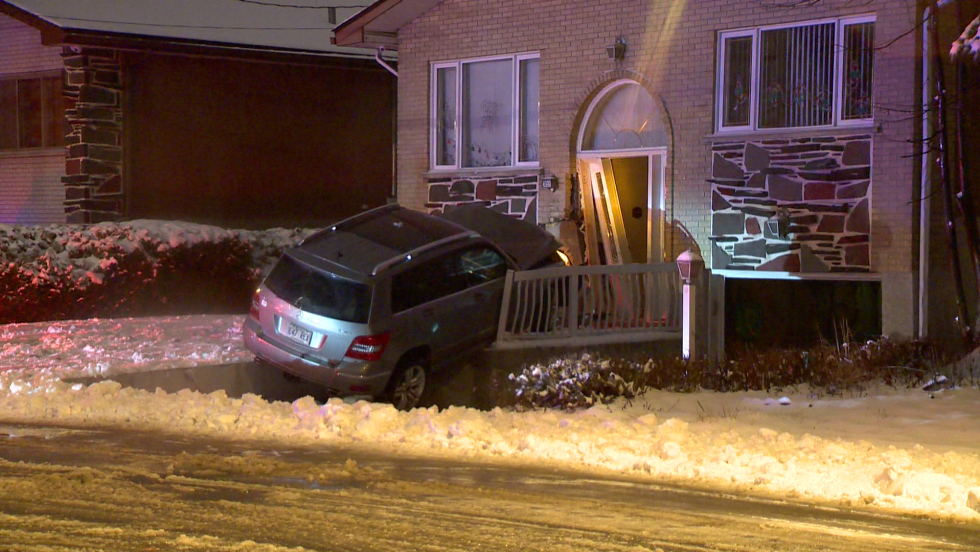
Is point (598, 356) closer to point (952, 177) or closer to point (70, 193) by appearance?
point (952, 177)

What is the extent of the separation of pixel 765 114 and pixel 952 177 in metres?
2.47

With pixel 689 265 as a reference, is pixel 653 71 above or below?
above

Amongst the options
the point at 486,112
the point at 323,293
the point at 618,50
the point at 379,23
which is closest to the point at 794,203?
the point at 618,50

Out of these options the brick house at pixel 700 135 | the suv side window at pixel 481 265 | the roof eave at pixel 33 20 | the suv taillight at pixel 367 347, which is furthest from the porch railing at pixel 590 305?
the roof eave at pixel 33 20

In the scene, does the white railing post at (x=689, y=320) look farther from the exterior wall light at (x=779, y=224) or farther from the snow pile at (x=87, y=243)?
the snow pile at (x=87, y=243)

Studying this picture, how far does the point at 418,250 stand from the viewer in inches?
420

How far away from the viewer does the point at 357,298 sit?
32.7ft

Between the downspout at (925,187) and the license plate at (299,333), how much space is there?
7318mm

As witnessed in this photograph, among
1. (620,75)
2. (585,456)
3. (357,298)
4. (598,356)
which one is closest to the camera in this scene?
(585,456)

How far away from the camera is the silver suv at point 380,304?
9867mm

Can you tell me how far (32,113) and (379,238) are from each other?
11.4 m

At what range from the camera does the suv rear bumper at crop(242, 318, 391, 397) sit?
9.78 m

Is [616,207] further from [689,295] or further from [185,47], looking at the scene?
[185,47]

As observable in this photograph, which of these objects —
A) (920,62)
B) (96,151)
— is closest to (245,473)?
(920,62)
